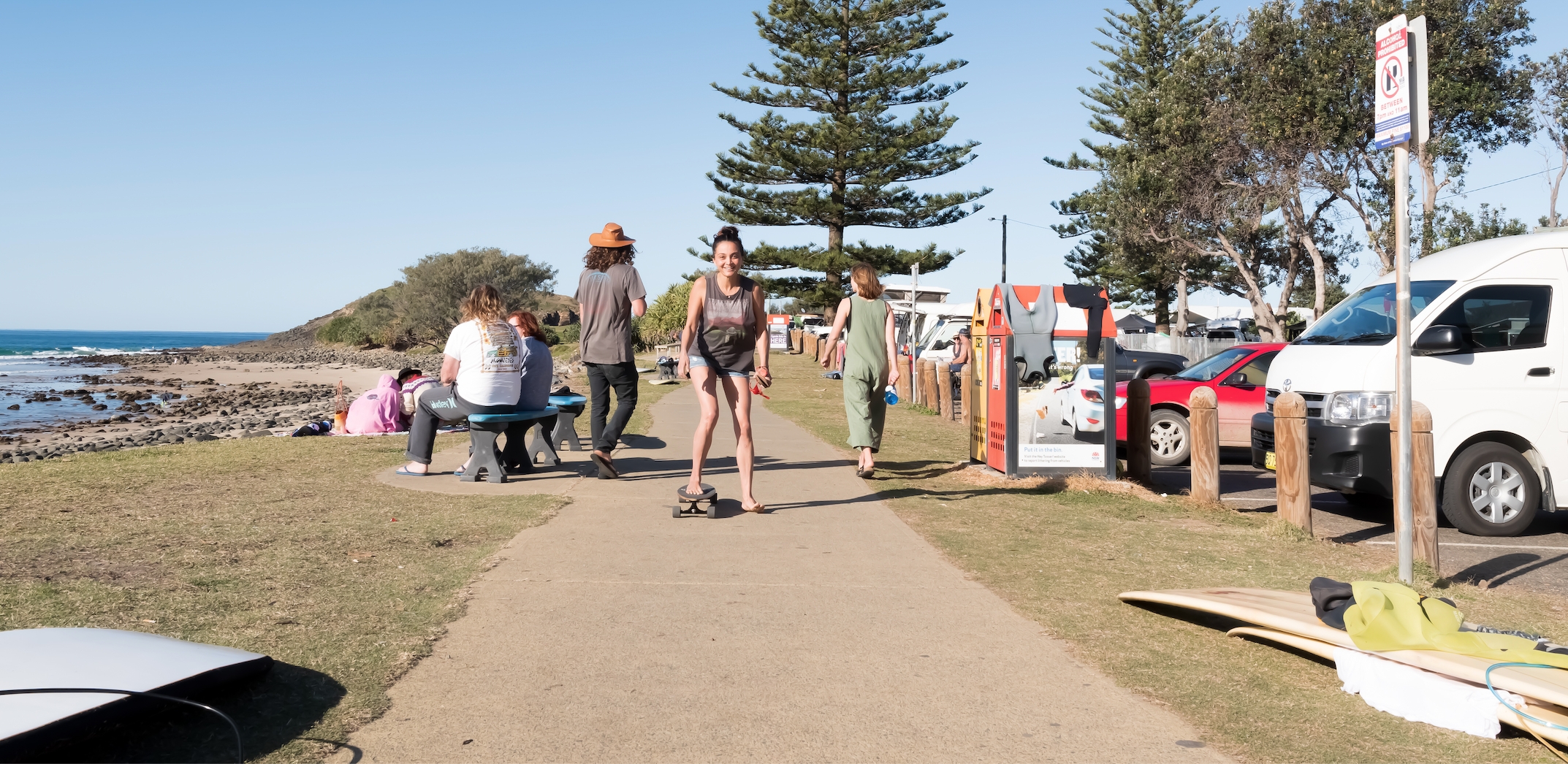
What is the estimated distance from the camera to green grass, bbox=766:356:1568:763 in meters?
3.55

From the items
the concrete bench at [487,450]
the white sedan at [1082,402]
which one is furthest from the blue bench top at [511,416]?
the white sedan at [1082,402]

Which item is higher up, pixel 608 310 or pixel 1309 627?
pixel 608 310

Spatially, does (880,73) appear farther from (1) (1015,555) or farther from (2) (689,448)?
(1) (1015,555)

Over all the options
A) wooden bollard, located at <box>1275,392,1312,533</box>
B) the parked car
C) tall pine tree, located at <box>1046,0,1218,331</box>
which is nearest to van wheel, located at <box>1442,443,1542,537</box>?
wooden bollard, located at <box>1275,392,1312,533</box>

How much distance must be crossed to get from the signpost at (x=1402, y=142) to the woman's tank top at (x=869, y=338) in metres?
4.57

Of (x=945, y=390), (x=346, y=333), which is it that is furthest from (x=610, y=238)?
(x=346, y=333)

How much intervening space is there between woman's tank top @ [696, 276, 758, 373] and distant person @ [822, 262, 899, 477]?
2.40 meters

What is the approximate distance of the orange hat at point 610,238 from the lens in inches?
368

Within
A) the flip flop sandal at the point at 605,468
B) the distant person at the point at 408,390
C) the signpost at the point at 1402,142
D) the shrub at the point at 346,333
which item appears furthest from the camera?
the shrub at the point at 346,333

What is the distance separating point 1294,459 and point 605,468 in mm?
4968

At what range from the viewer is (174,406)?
1316 inches

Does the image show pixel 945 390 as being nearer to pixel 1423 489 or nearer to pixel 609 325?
pixel 609 325

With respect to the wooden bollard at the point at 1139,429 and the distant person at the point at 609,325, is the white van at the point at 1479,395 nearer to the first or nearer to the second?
the wooden bollard at the point at 1139,429

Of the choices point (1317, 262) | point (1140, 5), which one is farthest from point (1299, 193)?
point (1140, 5)
